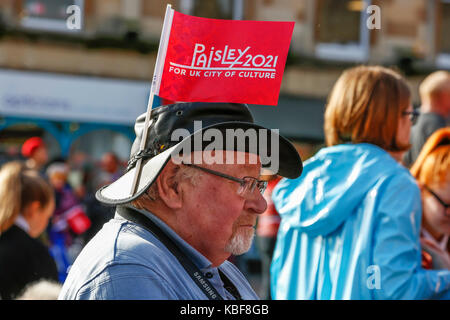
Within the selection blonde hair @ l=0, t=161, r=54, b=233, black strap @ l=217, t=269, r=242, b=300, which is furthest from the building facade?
black strap @ l=217, t=269, r=242, b=300

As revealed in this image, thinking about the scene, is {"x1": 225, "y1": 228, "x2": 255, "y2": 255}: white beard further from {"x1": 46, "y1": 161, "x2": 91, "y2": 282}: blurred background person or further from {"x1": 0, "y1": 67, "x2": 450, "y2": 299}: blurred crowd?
{"x1": 46, "y1": 161, "x2": 91, "y2": 282}: blurred background person

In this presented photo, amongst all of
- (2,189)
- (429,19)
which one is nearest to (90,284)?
(2,189)

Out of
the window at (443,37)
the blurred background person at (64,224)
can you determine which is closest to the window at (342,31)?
the window at (443,37)

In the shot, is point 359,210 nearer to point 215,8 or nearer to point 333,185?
point 333,185

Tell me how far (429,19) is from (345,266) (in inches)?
485

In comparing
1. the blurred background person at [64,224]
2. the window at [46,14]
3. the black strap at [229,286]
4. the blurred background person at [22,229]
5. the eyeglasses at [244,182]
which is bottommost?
the blurred background person at [64,224]

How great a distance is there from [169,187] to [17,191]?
7.49 feet

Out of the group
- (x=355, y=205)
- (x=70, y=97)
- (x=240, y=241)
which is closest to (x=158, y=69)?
(x=240, y=241)

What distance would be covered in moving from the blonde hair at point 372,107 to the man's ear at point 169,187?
4.30ft

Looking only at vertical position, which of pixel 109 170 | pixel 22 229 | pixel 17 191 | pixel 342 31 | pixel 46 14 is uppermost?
pixel 46 14

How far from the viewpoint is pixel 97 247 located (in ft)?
5.43

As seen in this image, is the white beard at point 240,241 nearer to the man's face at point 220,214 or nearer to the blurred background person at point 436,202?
the man's face at point 220,214

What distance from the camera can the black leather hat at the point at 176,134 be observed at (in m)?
1.81

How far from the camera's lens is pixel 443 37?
1441 cm
